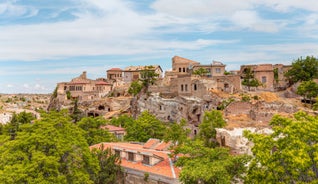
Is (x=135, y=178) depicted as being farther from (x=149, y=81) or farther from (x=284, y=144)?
(x=149, y=81)

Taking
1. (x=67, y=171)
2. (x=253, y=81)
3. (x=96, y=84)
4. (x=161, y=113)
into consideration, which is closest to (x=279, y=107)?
(x=253, y=81)

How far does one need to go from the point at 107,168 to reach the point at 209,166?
516 inches

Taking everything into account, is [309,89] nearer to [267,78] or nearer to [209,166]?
[267,78]

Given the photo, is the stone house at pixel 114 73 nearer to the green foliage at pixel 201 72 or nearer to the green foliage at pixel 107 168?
the green foliage at pixel 201 72

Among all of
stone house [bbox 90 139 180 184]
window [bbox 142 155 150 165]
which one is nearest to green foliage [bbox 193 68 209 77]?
stone house [bbox 90 139 180 184]

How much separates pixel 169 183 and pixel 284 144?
14.2 m

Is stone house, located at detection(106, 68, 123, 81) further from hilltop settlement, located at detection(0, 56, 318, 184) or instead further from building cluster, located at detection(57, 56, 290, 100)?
building cluster, located at detection(57, 56, 290, 100)

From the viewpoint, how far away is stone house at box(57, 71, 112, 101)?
10700 centimetres

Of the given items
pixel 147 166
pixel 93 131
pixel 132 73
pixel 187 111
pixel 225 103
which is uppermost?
pixel 132 73

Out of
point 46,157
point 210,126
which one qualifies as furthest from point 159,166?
point 46,157

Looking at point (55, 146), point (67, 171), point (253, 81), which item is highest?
point (253, 81)

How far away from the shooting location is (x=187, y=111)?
70.4 meters

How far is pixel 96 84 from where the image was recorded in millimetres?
112750

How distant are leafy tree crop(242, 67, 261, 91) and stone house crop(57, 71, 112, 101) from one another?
5245 centimetres
